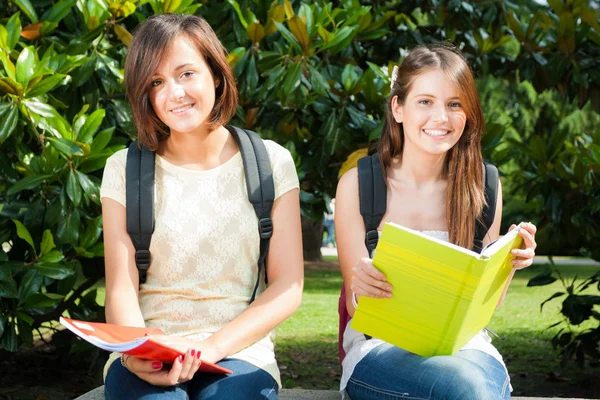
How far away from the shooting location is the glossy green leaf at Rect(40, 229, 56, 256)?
361cm

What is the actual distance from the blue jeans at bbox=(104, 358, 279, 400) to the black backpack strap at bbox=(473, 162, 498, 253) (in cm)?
90

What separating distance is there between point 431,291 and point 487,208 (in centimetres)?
73

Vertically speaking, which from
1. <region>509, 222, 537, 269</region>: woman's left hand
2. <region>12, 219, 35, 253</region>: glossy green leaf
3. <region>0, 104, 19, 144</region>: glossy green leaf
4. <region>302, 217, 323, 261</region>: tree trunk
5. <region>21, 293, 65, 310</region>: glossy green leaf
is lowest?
<region>302, 217, 323, 261</region>: tree trunk

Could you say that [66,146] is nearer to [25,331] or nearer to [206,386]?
[25,331]

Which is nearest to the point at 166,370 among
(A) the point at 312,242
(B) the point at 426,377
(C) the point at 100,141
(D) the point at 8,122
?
(B) the point at 426,377

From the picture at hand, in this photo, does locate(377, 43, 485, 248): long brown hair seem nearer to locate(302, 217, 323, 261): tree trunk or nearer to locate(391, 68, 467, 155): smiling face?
locate(391, 68, 467, 155): smiling face

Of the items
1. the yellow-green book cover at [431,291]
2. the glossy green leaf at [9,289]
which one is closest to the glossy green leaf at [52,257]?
the glossy green leaf at [9,289]

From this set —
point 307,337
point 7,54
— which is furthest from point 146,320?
point 307,337

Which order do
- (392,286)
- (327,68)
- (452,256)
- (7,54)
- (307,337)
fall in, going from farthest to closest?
(307,337) → (327,68) → (7,54) → (392,286) → (452,256)

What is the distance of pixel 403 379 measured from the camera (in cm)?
245

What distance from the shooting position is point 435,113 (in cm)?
284

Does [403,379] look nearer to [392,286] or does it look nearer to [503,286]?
[392,286]

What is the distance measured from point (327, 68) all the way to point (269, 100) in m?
0.36

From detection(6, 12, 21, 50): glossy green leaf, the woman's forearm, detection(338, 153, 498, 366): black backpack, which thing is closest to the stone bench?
detection(338, 153, 498, 366): black backpack
